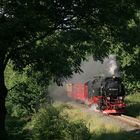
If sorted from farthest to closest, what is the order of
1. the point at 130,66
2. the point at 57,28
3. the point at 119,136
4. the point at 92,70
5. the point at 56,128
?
1. the point at 92,70
2. the point at 130,66
3. the point at 56,128
4. the point at 119,136
5. the point at 57,28

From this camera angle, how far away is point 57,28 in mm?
19469

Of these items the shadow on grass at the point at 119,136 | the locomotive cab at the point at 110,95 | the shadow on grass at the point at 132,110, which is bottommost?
the shadow on grass at the point at 119,136

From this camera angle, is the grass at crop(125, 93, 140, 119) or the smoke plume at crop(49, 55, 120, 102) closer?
the grass at crop(125, 93, 140, 119)

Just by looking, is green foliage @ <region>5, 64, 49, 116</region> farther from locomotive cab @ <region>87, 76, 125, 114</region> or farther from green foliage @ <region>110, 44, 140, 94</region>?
green foliage @ <region>110, 44, 140, 94</region>

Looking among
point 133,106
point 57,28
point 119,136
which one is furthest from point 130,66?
point 57,28

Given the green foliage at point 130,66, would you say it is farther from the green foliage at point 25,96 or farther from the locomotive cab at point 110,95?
the green foliage at point 25,96

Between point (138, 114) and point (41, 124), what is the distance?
10.5 metres

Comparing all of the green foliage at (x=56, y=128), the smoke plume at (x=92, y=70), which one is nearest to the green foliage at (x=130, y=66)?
the smoke plume at (x=92, y=70)

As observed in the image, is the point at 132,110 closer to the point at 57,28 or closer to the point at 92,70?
the point at 92,70

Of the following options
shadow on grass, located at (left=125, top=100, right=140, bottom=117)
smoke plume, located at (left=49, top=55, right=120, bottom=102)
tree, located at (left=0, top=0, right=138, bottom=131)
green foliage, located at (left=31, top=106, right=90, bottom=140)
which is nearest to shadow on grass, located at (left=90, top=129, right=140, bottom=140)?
green foliage, located at (left=31, top=106, right=90, bottom=140)

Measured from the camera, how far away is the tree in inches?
657

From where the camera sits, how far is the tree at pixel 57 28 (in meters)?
16.7

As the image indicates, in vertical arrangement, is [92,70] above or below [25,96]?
above

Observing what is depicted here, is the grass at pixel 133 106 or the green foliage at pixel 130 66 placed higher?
the green foliage at pixel 130 66
